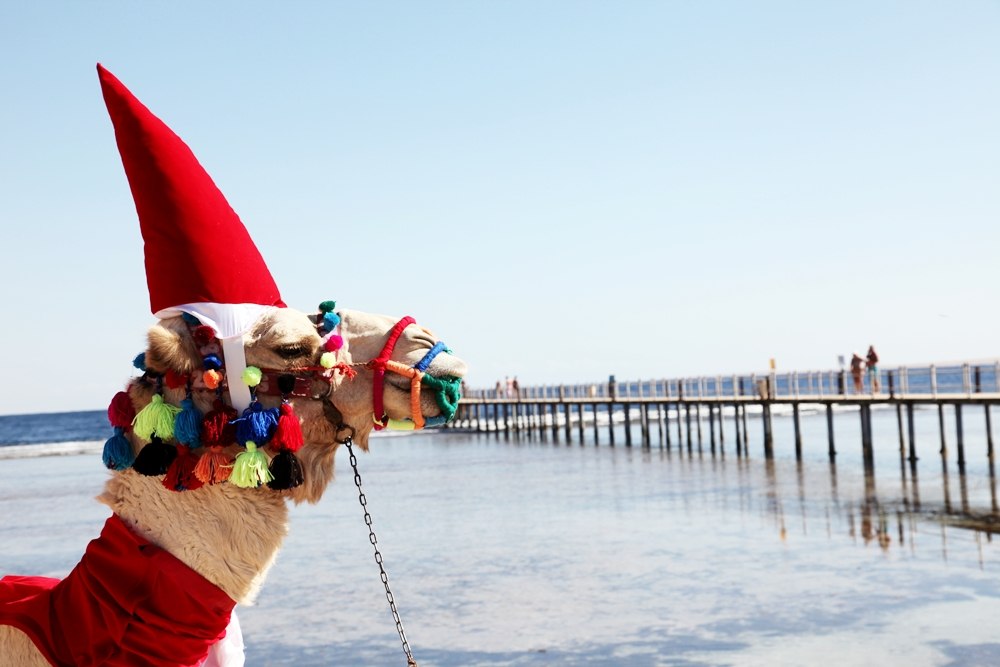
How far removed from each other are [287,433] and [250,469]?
0.36 feet

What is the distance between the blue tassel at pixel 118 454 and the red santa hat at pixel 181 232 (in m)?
0.28

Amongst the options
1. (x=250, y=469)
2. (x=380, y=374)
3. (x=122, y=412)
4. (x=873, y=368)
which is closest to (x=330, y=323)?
(x=380, y=374)

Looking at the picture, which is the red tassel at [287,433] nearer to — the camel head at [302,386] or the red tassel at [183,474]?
the camel head at [302,386]

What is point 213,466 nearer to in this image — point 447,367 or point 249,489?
point 249,489

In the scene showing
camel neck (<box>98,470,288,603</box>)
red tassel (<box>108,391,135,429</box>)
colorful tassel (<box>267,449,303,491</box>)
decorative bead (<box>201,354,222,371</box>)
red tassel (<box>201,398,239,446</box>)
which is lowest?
camel neck (<box>98,470,288,603</box>)

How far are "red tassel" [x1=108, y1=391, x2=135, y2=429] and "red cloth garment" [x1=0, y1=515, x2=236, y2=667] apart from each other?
22 centimetres

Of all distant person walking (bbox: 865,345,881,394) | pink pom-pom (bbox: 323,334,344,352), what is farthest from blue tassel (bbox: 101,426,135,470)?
distant person walking (bbox: 865,345,881,394)

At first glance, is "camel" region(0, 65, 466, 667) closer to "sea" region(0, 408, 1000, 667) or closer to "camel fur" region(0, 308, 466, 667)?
"camel fur" region(0, 308, 466, 667)

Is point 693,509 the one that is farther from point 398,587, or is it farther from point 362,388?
point 362,388

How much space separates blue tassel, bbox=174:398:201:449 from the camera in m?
2.21

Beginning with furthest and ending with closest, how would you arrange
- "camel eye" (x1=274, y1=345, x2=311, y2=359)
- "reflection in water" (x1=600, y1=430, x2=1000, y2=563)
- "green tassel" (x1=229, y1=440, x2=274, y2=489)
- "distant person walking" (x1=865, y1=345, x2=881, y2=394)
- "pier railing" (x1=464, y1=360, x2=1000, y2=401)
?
"distant person walking" (x1=865, y1=345, x2=881, y2=394) < "pier railing" (x1=464, y1=360, x2=1000, y2=401) < "reflection in water" (x1=600, y1=430, x2=1000, y2=563) < "camel eye" (x1=274, y1=345, x2=311, y2=359) < "green tassel" (x1=229, y1=440, x2=274, y2=489)

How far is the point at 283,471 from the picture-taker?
2219mm

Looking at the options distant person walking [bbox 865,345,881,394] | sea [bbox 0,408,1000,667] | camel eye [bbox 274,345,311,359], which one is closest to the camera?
camel eye [bbox 274,345,311,359]

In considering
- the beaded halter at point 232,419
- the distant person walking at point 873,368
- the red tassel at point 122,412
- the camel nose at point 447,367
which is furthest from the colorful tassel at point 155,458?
the distant person walking at point 873,368
